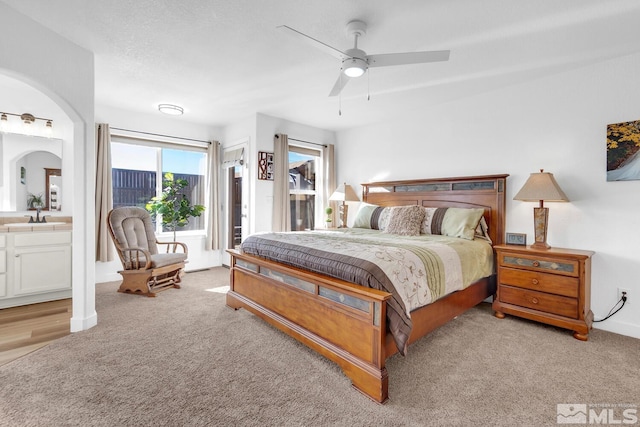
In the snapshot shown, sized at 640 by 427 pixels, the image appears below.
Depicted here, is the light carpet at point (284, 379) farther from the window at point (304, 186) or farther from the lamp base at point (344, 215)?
the window at point (304, 186)

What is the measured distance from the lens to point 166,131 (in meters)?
5.01

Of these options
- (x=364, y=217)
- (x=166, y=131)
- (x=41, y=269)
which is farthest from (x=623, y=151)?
(x=41, y=269)

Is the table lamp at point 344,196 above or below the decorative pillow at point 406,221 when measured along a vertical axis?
above

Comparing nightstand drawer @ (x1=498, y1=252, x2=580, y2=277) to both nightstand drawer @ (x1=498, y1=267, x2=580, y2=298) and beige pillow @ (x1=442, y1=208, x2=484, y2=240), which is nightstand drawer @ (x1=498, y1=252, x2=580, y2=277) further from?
beige pillow @ (x1=442, y1=208, x2=484, y2=240)

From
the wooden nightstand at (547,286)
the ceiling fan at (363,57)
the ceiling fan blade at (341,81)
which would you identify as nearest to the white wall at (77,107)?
the ceiling fan at (363,57)

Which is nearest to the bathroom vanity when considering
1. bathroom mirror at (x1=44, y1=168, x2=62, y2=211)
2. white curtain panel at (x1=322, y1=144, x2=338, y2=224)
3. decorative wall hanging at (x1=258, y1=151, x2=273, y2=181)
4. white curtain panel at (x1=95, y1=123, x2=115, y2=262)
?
bathroom mirror at (x1=44, y1=168, x2=62, y2=211)

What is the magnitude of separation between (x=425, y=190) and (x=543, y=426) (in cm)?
311

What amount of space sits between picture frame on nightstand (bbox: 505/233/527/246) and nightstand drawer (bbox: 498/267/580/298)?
1.28 feet

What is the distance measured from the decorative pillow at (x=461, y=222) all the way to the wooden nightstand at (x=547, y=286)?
1.19 feet

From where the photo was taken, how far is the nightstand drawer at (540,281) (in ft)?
9.09

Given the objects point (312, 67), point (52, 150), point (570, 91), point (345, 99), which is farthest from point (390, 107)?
point (52, 150)

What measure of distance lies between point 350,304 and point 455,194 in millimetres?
2686

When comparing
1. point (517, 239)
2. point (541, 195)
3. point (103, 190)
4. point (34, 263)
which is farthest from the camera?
point (103, 190)

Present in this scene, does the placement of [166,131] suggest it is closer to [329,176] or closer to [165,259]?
[165,259]
